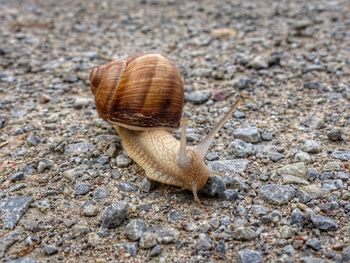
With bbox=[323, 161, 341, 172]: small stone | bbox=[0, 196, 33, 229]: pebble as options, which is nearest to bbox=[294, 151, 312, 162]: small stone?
bbox=[323, 161, 341, 172]: small stone

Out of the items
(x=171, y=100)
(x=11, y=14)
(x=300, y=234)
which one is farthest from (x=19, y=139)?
(x=11, y=14)

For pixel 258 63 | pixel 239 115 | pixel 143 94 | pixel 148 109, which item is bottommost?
pixel 239 115

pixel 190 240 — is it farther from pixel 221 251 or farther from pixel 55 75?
pixel 55 75

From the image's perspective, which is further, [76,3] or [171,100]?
[76,3]

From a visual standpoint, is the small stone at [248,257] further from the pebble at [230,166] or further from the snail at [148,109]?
the pebble at [230,166]

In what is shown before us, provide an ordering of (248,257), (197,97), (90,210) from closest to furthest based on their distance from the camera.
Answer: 1. (248,257)
2. (90,210)
3. (197,97)

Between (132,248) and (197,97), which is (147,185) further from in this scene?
(197,97)

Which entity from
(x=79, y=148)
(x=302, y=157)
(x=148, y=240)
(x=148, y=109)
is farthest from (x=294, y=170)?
(x=79, y=148)

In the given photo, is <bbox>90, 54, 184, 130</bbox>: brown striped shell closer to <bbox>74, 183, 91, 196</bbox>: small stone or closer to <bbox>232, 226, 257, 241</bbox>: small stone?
<bbox>74, 183, 91, 196</bbox>: small stone
